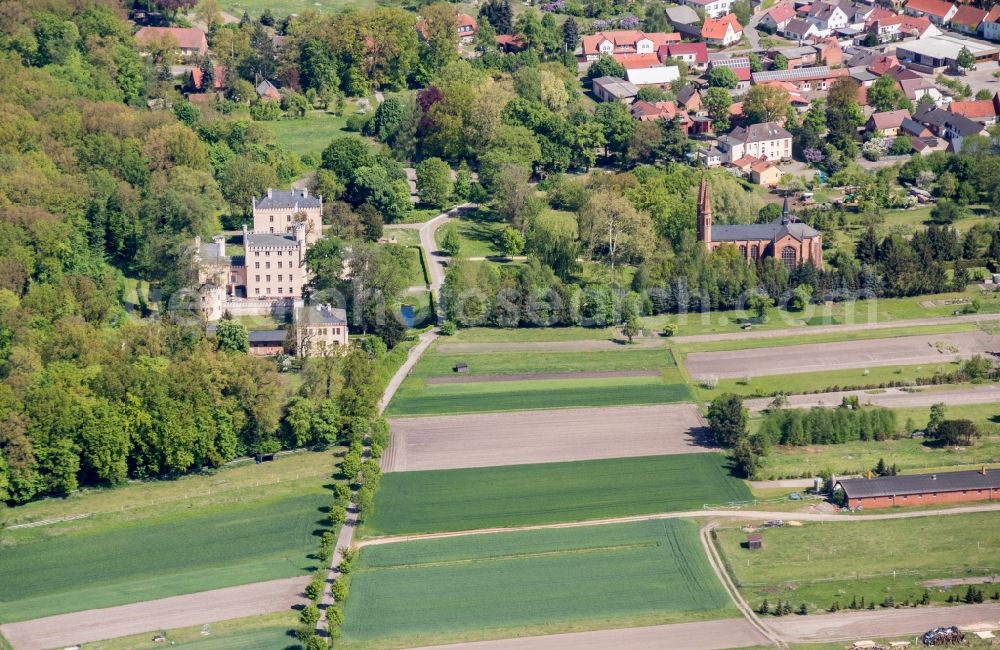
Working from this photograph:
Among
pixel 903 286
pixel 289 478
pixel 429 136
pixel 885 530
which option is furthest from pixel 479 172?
pixel 885 530

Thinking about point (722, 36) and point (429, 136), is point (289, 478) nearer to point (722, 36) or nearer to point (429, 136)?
point (429, 136)

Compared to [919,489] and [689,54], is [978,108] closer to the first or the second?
[689,54]

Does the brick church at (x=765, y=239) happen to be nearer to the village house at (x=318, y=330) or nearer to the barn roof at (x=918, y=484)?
the village house at (x=318, y=330)

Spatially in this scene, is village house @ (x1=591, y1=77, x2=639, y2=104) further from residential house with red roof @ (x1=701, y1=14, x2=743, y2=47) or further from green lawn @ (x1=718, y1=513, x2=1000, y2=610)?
green lawn @ (x1=718, y1=513, x2=1000, y2=610)

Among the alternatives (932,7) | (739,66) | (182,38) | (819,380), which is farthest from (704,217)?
(932,7)

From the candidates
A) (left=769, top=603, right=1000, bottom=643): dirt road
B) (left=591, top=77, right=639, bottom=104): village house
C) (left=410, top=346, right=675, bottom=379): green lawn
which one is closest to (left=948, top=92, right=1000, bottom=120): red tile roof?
(left=591, top=77, right=639, bottom=104): village house

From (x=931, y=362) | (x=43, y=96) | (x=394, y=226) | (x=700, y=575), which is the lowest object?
(x=700, y=575)
